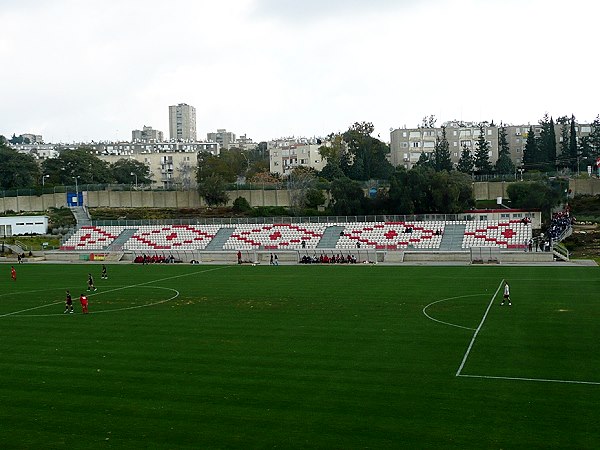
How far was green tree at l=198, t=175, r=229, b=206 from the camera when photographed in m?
96.5

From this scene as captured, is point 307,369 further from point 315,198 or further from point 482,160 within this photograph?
point 482,160

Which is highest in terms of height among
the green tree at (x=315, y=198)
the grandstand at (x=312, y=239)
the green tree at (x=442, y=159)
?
the green tree at (x=442, y=159)

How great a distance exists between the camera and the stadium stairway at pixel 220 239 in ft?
235

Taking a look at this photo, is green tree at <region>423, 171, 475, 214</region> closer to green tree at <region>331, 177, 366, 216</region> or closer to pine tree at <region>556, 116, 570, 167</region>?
green tree at <region>331, 177, 366, 216</region>

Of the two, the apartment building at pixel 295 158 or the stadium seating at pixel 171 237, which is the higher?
the apartment building at pixel 295 158

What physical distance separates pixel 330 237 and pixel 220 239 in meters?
12.0

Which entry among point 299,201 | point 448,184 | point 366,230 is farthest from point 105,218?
point 448,184

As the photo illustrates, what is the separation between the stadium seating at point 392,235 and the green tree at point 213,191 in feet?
98.6

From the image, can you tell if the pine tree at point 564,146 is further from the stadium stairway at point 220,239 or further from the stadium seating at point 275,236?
A: the stadium stairway at point 220,239

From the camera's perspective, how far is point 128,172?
136625 millimetres

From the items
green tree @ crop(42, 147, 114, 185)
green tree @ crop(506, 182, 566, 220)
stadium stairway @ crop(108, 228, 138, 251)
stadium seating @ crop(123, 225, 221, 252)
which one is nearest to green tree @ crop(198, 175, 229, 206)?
stadium seating @ crop(123, 225, 221, 252)

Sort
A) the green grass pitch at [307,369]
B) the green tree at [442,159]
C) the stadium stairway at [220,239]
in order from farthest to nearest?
1. the green tree at [442,159]
2. the stadium stairway at [220,239]
3. the green grass pitch at [307,369]

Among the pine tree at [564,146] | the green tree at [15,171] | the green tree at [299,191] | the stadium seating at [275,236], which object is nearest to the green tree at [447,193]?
the stadium seating at [275,236]

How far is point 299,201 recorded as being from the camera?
89125 millimetres
